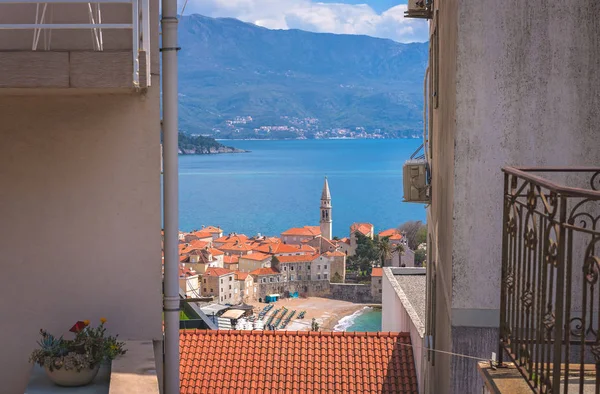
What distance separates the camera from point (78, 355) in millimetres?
4234

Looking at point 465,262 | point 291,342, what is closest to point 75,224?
point 465,262

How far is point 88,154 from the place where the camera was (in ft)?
15.9

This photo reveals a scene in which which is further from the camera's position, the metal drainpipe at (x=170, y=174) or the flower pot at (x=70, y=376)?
the metal drainpipe at (x=170, y=174)

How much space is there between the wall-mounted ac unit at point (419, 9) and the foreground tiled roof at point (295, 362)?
389 cm

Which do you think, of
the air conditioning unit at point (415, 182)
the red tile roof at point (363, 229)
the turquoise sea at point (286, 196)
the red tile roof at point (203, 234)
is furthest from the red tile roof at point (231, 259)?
the air conditioning unit at point (415, 182)

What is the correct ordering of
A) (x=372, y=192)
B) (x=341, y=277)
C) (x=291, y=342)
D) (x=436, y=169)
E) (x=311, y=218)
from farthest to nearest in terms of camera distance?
(x=372, y=192), (x=311, y=218), (x=341, y=277), (x=291, y=342), (x=436, y=169)

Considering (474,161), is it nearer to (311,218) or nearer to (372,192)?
(311,218)

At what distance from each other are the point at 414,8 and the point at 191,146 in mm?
164671

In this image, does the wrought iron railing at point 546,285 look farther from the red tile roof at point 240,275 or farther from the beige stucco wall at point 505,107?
the red tile roof at point 240,275

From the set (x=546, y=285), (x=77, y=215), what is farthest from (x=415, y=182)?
(x=546, y=285)

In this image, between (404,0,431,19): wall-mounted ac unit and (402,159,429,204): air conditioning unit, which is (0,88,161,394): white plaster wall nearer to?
(402,159,429,204): air conditioning unit

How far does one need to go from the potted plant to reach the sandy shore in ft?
211

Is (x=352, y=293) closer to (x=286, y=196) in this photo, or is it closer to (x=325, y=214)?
(x=325, y=214)

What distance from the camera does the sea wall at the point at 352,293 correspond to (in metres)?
76.2
